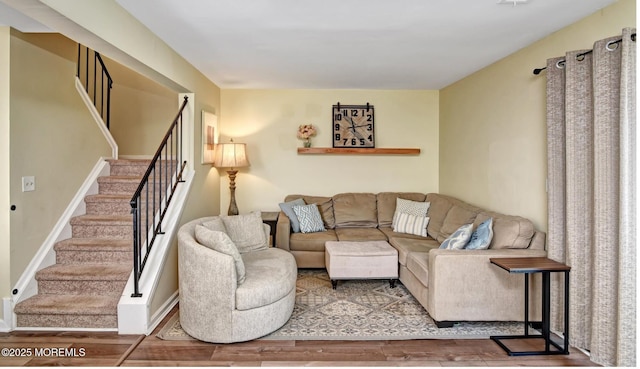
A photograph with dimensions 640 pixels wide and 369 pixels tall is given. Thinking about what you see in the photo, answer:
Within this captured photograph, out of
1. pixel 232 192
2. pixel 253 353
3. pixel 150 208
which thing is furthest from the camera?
pixel 232 192

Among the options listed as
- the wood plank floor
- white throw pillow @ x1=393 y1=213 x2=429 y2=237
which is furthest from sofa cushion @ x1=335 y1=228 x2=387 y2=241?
the wood plank floor

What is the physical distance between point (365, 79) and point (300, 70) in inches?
37.4

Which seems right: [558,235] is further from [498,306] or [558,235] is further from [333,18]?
[333,18]

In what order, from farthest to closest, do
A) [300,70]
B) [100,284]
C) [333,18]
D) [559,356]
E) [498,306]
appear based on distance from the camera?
1. [300,70]
2. [100,284]
3. [498,306]
4. [333,18]
5. [559,356]

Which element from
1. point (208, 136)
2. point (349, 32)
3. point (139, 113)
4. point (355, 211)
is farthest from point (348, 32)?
point (139, 113)

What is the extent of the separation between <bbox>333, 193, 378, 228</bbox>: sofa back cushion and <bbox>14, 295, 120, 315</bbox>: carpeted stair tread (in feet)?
9.81

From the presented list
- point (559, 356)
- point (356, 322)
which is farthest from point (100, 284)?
point (559, 356)

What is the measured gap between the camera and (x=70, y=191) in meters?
3.81

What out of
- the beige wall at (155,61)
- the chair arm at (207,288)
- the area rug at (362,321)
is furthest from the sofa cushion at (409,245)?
the beige wall at (155,61)

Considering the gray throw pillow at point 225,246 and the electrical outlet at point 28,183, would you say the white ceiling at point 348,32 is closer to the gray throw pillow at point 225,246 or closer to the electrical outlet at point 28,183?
the electrical outlet at point 28,183

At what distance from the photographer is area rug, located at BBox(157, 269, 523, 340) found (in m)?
3.03

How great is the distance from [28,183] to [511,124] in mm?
4350

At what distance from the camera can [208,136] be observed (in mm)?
4883

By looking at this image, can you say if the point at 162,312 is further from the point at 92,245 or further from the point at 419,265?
the point at 419,265
